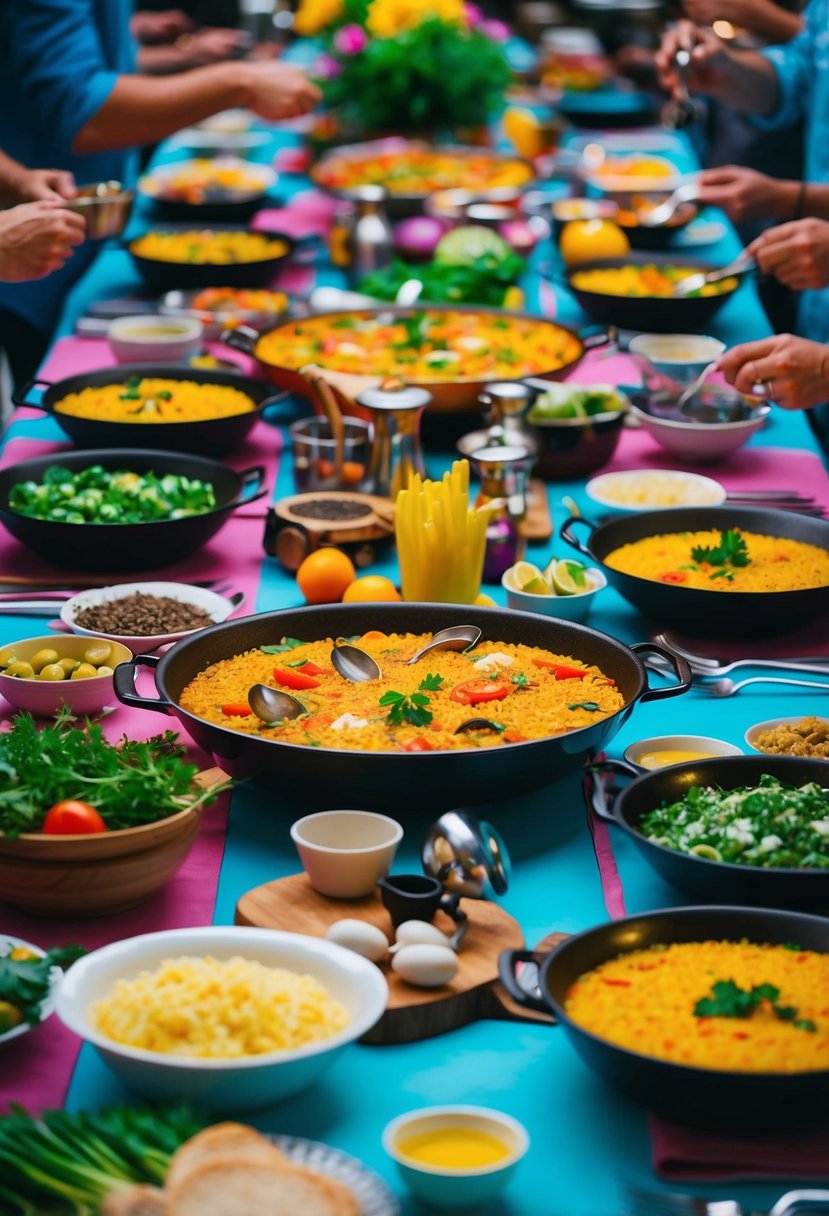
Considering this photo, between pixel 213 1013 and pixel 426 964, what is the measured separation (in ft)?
0.82

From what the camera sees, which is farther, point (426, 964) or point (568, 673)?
point (568, 673)

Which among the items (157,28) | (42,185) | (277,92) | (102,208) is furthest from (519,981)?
(157,28)

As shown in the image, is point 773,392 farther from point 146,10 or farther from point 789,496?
point 146,10

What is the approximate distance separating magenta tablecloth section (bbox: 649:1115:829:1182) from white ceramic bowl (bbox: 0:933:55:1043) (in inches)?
23.1

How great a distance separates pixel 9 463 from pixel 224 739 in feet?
4.90

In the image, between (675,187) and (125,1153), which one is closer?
(125,1153)

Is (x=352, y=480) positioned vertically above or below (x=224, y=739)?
below

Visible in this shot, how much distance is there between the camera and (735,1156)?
54.2 inches

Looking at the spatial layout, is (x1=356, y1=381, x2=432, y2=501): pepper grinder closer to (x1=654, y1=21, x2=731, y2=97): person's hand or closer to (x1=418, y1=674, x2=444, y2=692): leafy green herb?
(x1=418, y1=674, x2=444, y2=692): leafy green herb

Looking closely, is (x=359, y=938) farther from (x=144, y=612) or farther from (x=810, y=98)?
(x=810, y=98)

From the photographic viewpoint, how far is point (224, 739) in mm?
1928

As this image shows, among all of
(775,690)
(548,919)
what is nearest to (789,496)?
(775,690)

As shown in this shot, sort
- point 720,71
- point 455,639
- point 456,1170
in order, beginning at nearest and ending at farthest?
point 456,1170 → point 455,639 → point 720,71

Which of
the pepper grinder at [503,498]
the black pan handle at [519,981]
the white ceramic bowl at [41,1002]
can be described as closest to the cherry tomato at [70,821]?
the white ceramic bowl at [41,1002]
